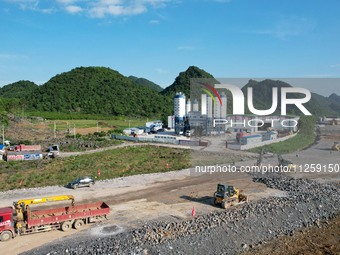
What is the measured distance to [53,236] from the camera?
759 inches

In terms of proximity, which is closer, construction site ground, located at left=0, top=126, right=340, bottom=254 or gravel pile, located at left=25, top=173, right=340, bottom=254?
gravel pile, located at left=25, top=173, right=340, bottom=254

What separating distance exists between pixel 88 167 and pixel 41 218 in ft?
60.7

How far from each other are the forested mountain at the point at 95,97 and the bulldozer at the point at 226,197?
324 ft

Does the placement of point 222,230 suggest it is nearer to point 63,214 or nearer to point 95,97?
point 63,214

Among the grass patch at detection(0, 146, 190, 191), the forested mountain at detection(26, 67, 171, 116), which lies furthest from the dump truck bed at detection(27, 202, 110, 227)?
the forested mountain at detection(26, 67, 171, 116)

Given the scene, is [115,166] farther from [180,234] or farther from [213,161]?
[180,234]

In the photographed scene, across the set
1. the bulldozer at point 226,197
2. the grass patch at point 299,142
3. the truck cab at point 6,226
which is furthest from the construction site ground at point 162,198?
the grass patch at point 299,142

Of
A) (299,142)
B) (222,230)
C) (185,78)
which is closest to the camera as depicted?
(222,230)

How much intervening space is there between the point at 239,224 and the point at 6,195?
1920 cm

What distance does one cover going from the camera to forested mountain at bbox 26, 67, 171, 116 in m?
124

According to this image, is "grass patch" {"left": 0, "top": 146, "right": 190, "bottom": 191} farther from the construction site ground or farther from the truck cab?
the truck cab

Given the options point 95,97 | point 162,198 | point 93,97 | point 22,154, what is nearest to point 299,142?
point 162,198

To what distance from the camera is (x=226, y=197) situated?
24828 mm

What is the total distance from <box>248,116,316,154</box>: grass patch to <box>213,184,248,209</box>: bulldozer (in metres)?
25.1
